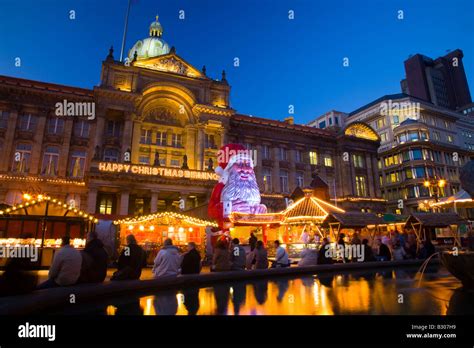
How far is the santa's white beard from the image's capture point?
1947 centimetres

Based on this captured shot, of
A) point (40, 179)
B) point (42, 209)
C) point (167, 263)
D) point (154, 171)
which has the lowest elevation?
point (167, 263)

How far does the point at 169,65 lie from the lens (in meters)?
36.3

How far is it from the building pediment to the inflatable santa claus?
20.7 metres

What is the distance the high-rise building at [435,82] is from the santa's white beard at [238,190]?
445 ft

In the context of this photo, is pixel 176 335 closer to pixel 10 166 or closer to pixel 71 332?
pixel 71 332

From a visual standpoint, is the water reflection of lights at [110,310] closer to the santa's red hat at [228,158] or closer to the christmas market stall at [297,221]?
the christmas market stall at [297,221]

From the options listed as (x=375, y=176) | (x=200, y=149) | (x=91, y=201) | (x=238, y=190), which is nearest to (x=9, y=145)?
(x=91, y=201)

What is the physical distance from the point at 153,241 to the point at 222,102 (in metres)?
24.0

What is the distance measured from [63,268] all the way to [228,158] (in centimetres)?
1551

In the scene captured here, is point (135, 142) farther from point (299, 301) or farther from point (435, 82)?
point (435, 82)

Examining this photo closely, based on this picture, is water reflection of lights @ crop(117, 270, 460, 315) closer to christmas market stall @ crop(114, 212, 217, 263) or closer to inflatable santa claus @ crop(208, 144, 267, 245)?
inflatable santa claus @ crop(208, 144, 267, 245)

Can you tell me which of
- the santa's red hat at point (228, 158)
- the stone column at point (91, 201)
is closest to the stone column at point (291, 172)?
the santa's red hat at point (228, 158)

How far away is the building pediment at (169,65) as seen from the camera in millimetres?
35281

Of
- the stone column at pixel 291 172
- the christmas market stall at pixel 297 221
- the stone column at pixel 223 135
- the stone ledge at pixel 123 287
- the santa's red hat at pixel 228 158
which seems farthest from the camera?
the stone column at pixel 291 172
